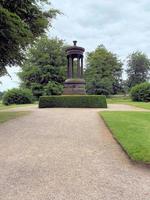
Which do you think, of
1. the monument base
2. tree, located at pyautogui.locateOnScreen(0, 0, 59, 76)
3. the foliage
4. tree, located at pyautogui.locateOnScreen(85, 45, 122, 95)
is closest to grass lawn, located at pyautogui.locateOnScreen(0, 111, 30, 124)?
tree, located at pyautogui.locateOnScreen(0, 0, 59, 76)

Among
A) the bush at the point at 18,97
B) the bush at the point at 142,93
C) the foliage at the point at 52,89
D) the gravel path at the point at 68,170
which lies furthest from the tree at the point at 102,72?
the gravel path at the point at 68,170

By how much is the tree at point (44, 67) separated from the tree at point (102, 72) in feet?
16.0

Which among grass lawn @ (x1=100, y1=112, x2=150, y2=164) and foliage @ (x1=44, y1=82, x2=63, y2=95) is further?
foliage @ (x1=44, y1=82, x2=63, y2=95)

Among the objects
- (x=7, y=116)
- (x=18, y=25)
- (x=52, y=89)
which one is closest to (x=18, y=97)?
(x=52, y=89)

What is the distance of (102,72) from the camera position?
42969 millimetres

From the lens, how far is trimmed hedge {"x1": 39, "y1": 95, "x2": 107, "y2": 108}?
62.5 ft

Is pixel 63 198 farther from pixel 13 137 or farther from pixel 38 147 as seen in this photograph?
pixel 13 137

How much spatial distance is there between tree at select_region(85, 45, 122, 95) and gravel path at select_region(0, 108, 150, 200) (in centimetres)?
3306

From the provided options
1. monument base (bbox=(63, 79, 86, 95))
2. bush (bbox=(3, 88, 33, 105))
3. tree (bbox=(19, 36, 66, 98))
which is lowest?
bush (bbox=(3, 88, 33, 105))

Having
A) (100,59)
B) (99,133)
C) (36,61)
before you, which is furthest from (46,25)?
(100,59)

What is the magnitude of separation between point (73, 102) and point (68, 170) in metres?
14.7

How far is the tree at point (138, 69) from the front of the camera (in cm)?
5344

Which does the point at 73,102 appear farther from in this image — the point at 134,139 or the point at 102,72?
the point at 102,72

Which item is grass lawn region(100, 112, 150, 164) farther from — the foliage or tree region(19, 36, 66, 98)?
tree region(19, 36, 66, 98)
